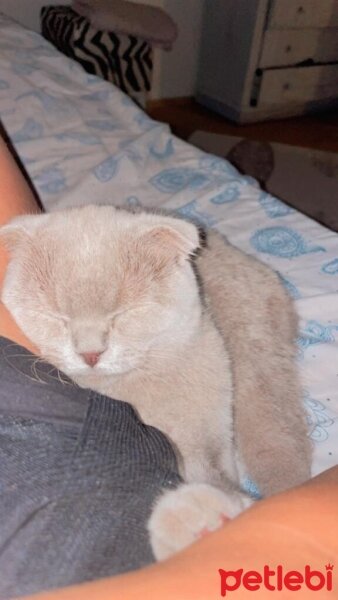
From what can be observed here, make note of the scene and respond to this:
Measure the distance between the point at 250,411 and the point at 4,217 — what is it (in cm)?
50

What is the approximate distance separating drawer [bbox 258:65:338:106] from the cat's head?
356 centimetres

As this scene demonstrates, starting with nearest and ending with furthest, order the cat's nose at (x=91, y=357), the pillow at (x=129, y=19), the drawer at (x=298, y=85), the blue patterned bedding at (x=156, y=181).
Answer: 1. the cat's nose at (x=91, y=357)
2. the blue patterned bedding at (x=156, y=181)
3. the pillow at (x=129, y=19)
4. the drawer at (x=298, y=85)

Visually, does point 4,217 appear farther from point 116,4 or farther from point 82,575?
point 116,4

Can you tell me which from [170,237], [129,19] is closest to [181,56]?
[129,19]

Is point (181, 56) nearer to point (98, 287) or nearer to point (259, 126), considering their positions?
point (259, 126)

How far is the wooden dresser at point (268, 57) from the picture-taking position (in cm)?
379

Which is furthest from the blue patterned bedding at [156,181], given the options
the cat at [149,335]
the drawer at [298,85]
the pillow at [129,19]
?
the drawer at [298,85]

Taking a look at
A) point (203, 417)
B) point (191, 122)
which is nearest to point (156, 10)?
point (191, 122)

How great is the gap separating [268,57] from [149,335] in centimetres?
366

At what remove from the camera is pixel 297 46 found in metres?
3.95

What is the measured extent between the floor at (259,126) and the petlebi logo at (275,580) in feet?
11.4

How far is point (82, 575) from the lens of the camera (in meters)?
0.47

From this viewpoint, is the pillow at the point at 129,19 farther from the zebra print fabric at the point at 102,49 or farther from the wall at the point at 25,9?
the wall at the point at 25,9

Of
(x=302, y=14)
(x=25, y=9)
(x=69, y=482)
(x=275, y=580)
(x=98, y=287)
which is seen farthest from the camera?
(x=302, y=14)
